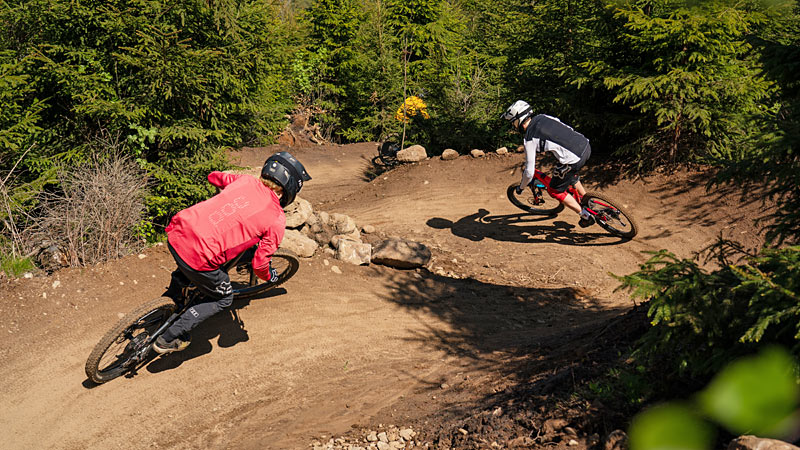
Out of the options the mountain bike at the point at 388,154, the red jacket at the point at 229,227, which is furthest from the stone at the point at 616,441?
the mountain bike at the point at 388,154

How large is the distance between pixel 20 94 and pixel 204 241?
5.28m

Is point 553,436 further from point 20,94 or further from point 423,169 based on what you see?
point 423,169

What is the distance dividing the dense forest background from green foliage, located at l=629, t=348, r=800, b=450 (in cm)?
283

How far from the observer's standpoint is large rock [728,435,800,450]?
2641 millimetres

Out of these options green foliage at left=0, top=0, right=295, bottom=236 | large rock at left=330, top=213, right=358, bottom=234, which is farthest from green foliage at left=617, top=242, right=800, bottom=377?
green foliage at left=0, top=0, right=295, bottom=236

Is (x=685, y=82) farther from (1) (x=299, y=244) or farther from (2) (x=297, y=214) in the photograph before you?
(1) (x=299, y=244)

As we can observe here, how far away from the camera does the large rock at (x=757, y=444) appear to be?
264 centimetres

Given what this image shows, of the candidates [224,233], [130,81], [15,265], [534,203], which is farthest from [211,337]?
[534,203]

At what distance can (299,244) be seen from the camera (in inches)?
314

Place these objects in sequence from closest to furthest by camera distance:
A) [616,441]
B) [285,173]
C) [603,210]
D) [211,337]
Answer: [616,441] < [285,173] < [211,337] < [603,210]

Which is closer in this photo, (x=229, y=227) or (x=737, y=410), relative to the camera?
(x=737, y=410)

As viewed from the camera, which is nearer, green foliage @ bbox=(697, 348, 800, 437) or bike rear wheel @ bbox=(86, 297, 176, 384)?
green foliage @ bbox=(697, 348, 800, 437)

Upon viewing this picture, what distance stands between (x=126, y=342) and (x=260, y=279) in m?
1.59

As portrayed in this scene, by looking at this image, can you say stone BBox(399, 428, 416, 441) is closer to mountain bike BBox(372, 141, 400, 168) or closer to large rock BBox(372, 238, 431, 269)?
large rock BBox(372, 238, 431, 269)
